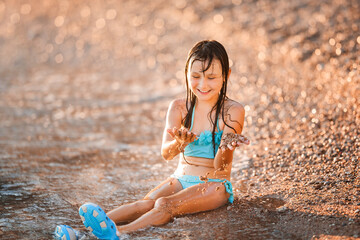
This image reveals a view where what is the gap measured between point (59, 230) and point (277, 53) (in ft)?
22.7

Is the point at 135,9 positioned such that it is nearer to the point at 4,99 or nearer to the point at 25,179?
the point at 4,99

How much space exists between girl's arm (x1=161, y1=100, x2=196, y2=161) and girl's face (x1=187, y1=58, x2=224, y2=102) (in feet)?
0.86

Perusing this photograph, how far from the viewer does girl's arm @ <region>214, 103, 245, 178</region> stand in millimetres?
3842

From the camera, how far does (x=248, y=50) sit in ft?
33.7

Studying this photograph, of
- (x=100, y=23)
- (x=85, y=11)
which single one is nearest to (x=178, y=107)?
(x=100, y=23)

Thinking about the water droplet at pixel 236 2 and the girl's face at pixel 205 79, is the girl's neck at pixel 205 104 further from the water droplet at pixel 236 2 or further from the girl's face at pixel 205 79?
the water droplet at pixel 236 2

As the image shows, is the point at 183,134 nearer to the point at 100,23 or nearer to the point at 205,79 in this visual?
the point at 205,79

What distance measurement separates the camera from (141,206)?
12.7ft

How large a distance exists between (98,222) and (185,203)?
793 millimetres

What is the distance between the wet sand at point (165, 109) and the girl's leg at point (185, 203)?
0.23ft

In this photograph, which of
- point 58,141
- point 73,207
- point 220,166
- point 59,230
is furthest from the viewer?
point 58,141

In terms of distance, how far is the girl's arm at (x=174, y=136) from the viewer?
11.6 feet

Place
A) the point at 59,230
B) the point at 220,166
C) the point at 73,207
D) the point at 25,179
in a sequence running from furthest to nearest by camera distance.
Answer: the point at 25,179
the point at 73,207
the point at 220,166
the point at 59,230

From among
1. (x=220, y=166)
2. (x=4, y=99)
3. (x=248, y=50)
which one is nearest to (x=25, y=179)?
(x=220, y=166)
